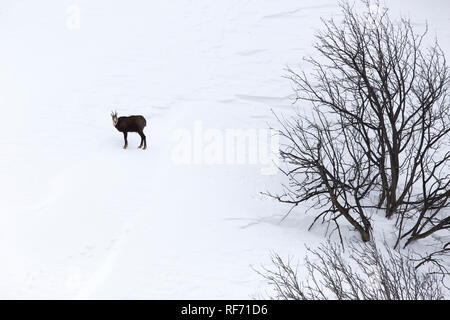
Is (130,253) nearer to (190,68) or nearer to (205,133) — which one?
(205,133)

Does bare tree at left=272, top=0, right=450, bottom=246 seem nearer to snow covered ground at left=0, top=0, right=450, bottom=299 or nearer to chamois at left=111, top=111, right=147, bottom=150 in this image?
snow covered ground at left=0, top=0, right=450, bottom=299

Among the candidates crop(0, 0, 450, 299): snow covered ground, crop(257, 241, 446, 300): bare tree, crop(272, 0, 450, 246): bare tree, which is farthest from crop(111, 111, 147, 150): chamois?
crop(257, 241, 446, 300): bare tree

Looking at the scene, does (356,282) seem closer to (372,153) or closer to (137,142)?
(372,153)

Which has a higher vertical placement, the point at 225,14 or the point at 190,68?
the point at 225,14

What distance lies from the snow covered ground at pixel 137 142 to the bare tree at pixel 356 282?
40.2 inches

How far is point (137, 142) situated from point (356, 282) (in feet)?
25.2

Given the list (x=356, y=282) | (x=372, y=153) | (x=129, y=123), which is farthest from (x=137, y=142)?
(x=356, y=282)

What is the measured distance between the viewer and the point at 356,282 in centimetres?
804

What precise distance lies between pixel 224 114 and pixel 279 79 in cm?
283

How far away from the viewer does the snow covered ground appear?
10.4m

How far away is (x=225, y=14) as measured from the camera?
20469 millimetres

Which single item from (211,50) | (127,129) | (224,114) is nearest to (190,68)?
(211,50)

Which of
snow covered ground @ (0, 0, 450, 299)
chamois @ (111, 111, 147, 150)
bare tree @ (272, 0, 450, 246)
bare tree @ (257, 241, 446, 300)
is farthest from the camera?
chamois @ (111, 111, 147, 150)

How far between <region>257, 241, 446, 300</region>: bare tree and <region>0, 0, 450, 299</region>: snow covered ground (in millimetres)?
1021
